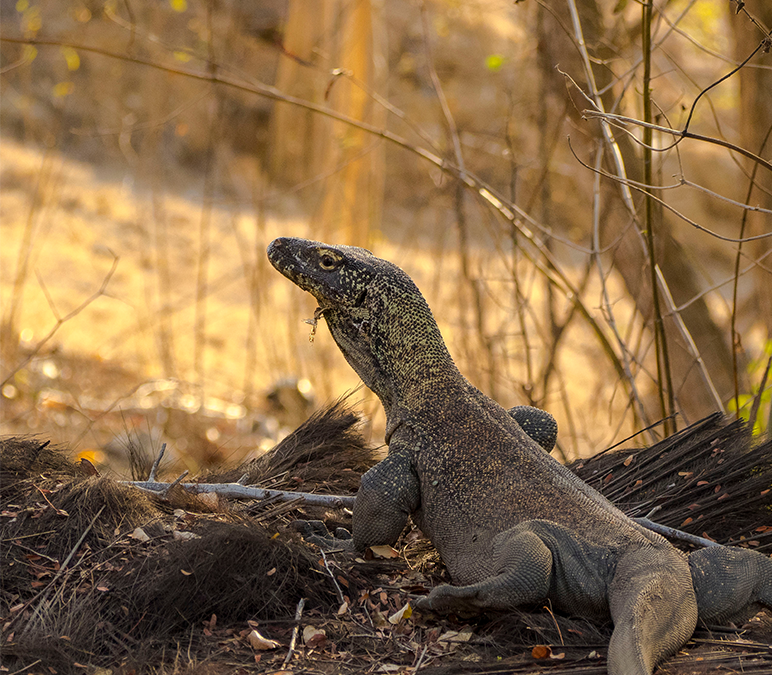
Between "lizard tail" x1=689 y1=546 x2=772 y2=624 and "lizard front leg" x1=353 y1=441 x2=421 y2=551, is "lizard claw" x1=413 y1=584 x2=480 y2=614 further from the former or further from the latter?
"lizard tail" x1=689 y1=546 x2=772 y2=624

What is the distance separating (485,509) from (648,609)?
74 centimetres

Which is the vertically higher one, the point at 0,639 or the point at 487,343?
the point at 487,343

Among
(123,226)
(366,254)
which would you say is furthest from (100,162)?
(366,254)

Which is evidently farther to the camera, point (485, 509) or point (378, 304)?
point (378, 304)

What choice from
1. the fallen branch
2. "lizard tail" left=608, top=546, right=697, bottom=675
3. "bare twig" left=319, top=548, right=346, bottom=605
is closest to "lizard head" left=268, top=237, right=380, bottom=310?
the fallen branch

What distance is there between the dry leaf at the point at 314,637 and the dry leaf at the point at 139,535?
0.78 m

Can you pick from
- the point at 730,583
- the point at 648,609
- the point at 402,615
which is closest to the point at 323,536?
the point at 402,615

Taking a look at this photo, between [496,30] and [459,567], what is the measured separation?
72.9 feet

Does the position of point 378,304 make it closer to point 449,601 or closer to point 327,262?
point 327,262

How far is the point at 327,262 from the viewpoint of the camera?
10.9ft

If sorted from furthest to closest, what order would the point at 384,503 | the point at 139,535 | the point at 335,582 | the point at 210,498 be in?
the point at 210,498, the point at 384,503, the point at 139,535, the point at 335,582

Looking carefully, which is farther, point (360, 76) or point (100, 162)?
point (100, 162)

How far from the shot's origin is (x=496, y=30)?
2258 cm

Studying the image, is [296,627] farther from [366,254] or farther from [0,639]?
[366,254]
